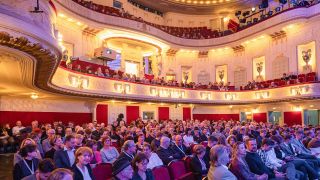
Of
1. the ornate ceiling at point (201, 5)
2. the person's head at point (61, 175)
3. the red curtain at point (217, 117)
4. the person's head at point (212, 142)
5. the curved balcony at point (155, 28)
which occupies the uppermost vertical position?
the ornate ceiling at point (201, 5)

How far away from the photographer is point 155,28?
22938mm

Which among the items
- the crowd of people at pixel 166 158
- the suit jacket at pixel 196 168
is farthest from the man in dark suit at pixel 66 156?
the suit jacket at pixel 196 168

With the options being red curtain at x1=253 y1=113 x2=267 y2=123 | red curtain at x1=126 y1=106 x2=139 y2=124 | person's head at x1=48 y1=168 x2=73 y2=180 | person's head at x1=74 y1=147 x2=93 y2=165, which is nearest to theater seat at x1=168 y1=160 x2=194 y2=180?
person's head at x1=74 y1=147 x2=93 y2=165

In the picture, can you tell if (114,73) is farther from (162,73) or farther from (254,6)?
(254,6)

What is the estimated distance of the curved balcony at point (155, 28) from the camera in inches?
722

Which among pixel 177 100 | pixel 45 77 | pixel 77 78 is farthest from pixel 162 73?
pixel 45 77

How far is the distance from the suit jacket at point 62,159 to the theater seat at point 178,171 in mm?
1740

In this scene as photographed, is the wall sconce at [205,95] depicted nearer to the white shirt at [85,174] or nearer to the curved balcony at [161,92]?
the curved balcony at [161,92]

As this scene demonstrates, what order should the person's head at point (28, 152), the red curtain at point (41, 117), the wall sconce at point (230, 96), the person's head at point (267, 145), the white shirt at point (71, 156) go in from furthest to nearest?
1. the wall sconce at point (230, 96)
2. the red curtain at point (41, 117)
3. the person's head at point (267, 145)
4. the white shirt at point (71, 156)
5. the person's head at point (28, 152)

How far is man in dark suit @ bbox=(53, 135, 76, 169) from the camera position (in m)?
5.04

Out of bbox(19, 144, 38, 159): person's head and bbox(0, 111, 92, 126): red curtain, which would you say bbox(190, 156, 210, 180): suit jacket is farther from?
bbox(0, 111, 92, 126): red curtain

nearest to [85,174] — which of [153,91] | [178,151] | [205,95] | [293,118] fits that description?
[178,151]

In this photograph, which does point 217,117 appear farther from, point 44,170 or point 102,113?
point 44,170

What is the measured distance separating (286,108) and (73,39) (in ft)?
52.2
